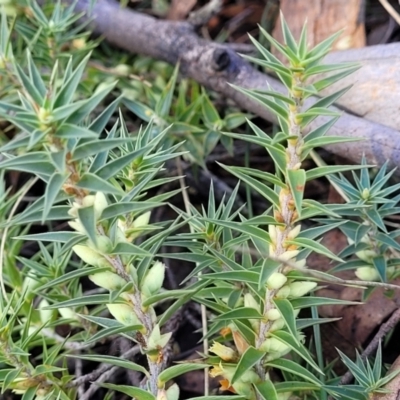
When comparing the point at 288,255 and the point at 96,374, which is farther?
the point at 96,374

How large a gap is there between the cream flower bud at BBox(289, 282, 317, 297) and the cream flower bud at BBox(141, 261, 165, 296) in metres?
0.25

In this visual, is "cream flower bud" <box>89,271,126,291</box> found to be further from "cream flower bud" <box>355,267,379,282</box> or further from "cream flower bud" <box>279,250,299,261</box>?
"cream flower bud" <box>355,267,379,282</box>

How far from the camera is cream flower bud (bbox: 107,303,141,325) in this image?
1082mm

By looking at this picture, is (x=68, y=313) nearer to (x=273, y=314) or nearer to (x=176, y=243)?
(x=176, y=243)

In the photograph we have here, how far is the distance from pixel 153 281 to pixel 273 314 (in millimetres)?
237

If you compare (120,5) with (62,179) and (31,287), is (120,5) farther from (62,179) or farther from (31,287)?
(62,179)

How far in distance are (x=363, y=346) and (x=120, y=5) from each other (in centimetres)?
159

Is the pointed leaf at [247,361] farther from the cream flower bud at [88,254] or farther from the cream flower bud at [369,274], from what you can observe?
the cream flower bud at [369,274]

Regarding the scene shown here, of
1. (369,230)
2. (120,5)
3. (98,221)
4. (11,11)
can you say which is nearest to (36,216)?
(98,221)

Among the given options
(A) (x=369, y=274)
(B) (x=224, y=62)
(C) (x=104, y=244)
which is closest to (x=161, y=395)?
(C) (x=104, y=244)

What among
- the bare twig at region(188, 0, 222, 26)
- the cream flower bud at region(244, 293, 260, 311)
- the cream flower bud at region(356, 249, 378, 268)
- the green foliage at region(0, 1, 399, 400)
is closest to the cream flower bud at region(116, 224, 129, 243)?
the green foliage at region(0, 1, 399, 400)

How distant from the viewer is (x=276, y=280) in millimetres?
1052

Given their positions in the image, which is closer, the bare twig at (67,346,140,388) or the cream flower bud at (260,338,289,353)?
the cream flower bud at (260,338,289,353)

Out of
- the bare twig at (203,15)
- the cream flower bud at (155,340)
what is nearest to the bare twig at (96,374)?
the cream flower bud at (155,340)
